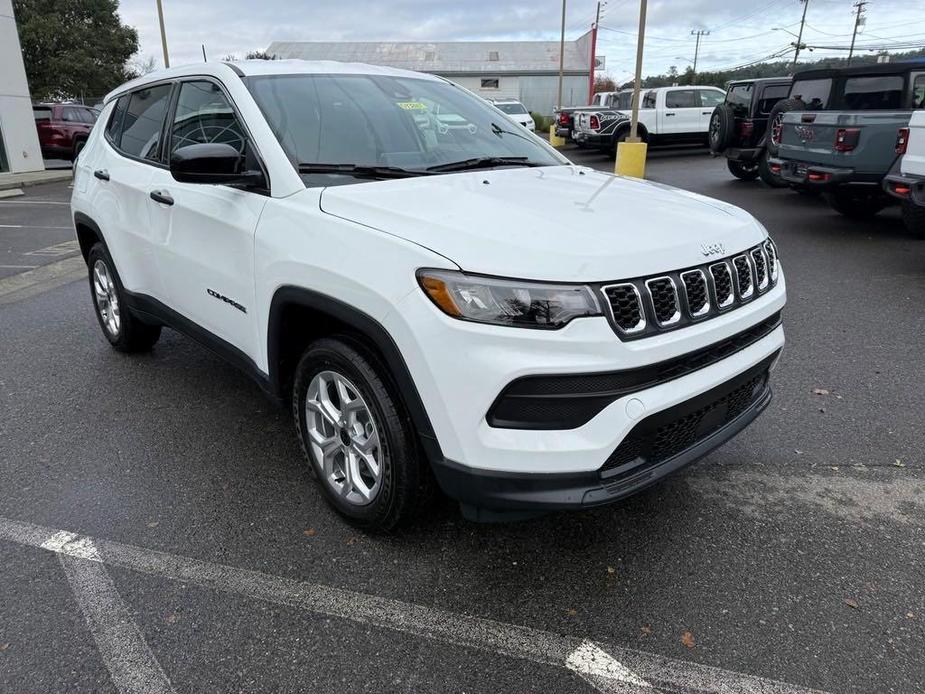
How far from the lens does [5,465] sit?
354 centimetres

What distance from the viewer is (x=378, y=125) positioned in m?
3.35

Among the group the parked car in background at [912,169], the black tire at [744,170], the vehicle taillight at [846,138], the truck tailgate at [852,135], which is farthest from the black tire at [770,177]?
the parked car in background at [912,169]

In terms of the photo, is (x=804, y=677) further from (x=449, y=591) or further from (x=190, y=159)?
(x=190, y=159)

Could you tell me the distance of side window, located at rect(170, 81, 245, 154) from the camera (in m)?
3.28

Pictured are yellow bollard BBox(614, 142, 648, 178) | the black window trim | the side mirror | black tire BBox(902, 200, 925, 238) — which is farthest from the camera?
yellow bollard BBox(614, 142, 648, 178)

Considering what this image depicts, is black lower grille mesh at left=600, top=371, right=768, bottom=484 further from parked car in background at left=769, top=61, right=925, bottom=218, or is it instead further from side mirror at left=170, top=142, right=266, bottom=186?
parked car in background at left=769, top=61, right=925, bottom=218

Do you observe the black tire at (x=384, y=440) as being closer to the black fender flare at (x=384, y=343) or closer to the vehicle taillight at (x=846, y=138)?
the black fender flare at (x=384, y=343)

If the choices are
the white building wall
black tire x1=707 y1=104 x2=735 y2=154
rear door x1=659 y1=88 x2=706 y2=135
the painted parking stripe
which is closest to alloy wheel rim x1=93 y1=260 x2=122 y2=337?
the painted parking stripe

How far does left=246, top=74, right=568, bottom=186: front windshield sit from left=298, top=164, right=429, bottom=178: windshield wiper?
0.9 inches

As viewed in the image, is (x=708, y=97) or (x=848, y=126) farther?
(x=708, y=97)

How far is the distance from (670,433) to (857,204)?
9.33m

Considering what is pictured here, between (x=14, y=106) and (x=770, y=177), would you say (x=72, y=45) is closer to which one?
(x=14, y=106)

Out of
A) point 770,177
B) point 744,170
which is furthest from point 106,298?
point 744,170

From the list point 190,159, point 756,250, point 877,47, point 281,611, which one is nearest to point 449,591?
point 281,611
